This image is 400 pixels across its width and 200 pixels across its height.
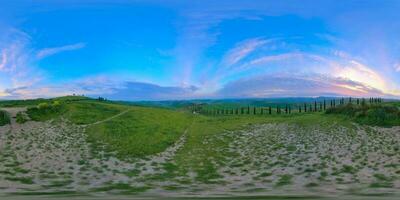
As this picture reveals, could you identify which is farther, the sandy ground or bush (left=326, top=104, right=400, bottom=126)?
bush (left=326, top=104, right=400, bottom=126)

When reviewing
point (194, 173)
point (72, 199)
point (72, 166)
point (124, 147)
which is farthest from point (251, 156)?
point (72, 199)

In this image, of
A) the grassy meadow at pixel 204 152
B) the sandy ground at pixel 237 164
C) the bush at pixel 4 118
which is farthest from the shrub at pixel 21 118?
the bush at pixel 4 118

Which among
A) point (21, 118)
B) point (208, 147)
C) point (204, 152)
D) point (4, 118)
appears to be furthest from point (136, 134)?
point (4, 118)

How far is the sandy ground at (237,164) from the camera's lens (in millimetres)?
23453

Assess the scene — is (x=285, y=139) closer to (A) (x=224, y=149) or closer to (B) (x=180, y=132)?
(A) (x=224, y=149)

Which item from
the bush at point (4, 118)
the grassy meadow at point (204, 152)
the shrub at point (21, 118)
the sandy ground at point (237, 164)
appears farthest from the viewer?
the shrub at point (21, 118)

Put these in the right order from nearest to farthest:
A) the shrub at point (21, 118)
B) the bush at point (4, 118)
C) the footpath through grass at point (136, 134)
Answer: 1. the footpath through grass at point (136, 134)
2. the bush at point (4, 118)
3. the shrub at point (21, 118)

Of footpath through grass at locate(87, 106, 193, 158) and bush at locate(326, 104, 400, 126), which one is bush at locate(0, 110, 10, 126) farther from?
bush at locate(326, 104, 400, 126)

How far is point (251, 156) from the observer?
112 ft

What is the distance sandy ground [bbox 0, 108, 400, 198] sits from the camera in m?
23.5

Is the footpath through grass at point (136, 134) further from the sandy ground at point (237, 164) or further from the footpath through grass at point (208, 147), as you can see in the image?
the footpath through grass at point (208, 147)

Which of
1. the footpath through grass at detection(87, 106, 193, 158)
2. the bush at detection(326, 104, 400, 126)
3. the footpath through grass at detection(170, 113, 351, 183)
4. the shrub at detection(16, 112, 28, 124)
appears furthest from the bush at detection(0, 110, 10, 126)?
the bush at detection(326, 104, 400, 126)

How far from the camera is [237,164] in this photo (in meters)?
31.5

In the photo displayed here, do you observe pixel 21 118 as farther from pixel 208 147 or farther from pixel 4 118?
pixel 208 147
